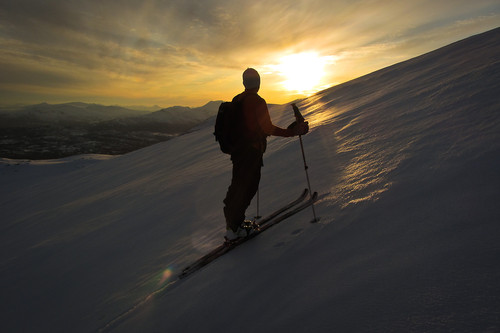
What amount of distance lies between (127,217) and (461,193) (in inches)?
261

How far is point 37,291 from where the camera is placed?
434 cm

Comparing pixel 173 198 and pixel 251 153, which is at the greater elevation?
pixel 251 153

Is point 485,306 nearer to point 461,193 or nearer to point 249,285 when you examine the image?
point 461,193

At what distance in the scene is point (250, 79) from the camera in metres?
3.34

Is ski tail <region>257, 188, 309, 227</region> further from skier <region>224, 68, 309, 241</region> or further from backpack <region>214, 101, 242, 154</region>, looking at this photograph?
backpack <region>214, 101, 242, 154</region>

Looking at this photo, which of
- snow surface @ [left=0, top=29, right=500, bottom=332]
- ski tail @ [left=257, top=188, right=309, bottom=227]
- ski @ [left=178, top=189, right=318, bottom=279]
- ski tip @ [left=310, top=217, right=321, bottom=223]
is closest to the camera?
snow surface @ [left=0, top=29, right=500, bottom=332]

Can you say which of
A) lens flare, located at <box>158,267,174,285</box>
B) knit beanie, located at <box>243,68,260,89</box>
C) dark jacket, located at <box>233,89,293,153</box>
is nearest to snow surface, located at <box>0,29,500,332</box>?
lens flare, located at <box>158,267,174,285</box>

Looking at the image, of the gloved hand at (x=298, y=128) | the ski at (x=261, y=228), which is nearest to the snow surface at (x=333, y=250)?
the ski at (x=261, y=228)

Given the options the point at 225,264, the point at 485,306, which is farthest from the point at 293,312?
the point at 225,264

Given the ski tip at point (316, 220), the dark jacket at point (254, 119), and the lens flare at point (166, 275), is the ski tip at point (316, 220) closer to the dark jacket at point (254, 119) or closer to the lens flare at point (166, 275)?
the dark jacket at point (254, 119)

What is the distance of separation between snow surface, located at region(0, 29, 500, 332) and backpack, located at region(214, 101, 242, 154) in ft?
4.05

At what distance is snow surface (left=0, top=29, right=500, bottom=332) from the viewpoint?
4.87 feet

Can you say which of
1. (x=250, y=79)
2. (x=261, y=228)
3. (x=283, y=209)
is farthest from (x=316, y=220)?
(x=250, y=79)

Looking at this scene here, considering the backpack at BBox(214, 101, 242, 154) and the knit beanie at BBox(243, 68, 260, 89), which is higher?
the knit beanie at BBox(243, 68, 260, 89)
